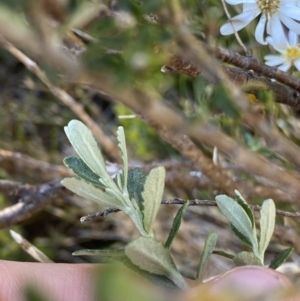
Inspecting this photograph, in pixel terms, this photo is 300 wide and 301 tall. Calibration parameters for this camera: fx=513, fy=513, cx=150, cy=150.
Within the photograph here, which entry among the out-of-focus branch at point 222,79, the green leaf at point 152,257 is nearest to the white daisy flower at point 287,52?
the out-of-focus branch at point 222,79

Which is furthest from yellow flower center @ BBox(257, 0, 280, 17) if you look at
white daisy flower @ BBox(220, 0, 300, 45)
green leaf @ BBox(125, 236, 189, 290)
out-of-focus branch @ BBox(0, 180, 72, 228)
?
out-of-focus branch @ BBox(0, 180, 72, 228)

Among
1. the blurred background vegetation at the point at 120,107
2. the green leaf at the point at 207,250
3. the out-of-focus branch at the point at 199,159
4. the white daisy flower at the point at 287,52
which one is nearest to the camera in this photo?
the blurred background vegetation at the point at 120,107

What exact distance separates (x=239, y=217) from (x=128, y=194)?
76 mm

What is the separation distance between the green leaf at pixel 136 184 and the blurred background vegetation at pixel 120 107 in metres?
0.06

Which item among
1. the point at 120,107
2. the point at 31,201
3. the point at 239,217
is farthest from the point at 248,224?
the point at 120,107

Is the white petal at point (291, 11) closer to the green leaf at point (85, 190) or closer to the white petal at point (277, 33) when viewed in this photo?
the white petal at point (277, 33)

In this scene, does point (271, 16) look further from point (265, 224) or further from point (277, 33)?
point (265, 224)

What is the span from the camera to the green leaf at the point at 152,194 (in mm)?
328

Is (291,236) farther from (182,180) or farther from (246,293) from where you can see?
(246,293)

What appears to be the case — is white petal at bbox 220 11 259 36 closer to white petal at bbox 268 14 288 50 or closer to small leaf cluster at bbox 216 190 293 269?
white petal at bbox 268 14 288 50

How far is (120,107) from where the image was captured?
2.72 feet

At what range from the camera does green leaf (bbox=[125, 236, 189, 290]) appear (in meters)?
0.28

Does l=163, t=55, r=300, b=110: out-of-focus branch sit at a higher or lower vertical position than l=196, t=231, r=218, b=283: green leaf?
higher

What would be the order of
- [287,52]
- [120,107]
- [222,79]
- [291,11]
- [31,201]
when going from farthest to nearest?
[120,107]
[31,201]
[287,52]
[291,11]
[222,79]
